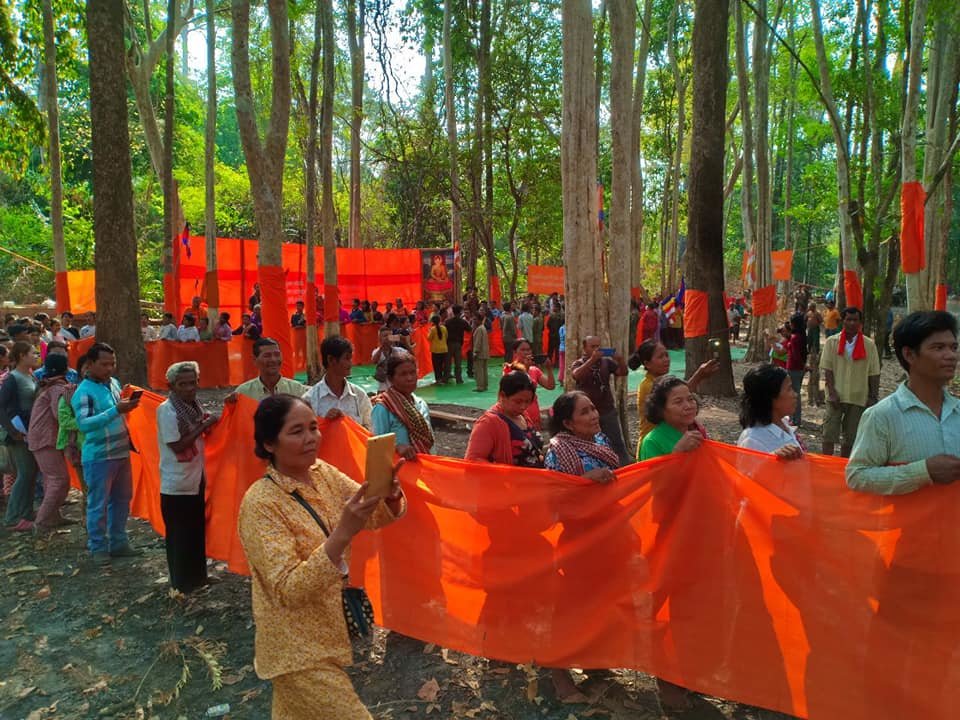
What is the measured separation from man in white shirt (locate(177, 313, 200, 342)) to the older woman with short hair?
10.5 m

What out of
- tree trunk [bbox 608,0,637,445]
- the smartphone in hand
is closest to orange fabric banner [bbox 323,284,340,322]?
tree trunk [bbox 608,0,637,445]

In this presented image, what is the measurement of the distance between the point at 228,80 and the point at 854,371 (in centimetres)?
4249

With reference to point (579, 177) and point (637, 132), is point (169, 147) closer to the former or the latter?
point (579, 177)

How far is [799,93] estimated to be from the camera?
2517 cm

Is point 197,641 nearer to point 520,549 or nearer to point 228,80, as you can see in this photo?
point 520,549

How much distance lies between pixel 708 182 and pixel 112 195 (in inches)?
359

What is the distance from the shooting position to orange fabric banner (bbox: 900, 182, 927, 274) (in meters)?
9.13

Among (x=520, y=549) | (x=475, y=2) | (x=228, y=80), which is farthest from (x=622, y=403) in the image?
(x=228, y=80)

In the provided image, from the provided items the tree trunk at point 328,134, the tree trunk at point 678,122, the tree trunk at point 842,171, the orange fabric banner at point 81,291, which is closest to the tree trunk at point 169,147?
the tree trunk at point 328,134

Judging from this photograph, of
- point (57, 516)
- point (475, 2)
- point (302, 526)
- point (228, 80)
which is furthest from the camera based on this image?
point (228, 80)

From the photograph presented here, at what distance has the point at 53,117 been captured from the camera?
14969 mm

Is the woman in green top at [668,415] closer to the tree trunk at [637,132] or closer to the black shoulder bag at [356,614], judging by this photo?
the black shoulder bag at [356,614]

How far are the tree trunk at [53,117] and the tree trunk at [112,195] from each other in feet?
24.5

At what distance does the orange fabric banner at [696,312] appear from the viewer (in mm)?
12016
